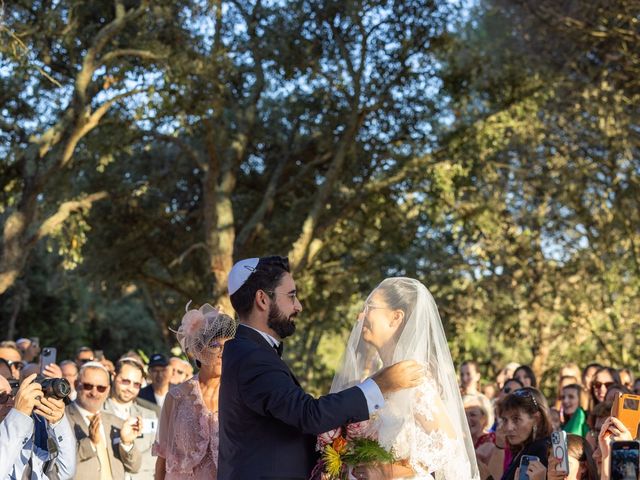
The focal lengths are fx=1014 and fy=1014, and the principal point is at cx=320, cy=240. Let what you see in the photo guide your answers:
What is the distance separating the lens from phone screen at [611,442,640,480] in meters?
4.46

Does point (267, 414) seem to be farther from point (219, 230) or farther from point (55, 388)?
point (219, 230)

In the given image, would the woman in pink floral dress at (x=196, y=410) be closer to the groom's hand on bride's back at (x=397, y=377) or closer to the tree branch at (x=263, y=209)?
the groom's hand on bride's back at (x=397, y=377)

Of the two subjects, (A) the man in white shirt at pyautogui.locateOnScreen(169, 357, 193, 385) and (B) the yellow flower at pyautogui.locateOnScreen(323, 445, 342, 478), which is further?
(A) the man in white shirt at pyautogui.locateOnScreen(169, 357, 193, 385)

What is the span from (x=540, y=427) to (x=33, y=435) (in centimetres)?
319

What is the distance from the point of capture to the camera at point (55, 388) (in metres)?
5.09

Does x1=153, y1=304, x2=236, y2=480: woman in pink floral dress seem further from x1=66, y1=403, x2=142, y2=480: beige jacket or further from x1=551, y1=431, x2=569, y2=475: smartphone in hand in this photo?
x1=551, y1=431, x2=569, y2=475: smartphone in hand

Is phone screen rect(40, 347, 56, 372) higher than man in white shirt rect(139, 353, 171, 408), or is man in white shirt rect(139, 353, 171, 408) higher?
phone screen rect(40, 347, 56, 372)

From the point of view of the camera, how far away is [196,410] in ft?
20.2

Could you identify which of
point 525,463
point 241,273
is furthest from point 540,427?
point 241,273

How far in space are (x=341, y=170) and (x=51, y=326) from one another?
19.5 m

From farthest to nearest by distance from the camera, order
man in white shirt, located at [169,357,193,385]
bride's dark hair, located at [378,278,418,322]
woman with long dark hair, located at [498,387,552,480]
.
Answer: man in white shirt, located at [169,357,193,385] < woman with long dark hair, located at [498,387,552,480] < bride's dark hair, located at [378,278,418,322]

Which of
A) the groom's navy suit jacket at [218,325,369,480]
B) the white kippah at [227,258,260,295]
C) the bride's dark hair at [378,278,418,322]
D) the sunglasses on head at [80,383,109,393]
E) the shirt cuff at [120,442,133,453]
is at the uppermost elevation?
the white kippah at [227,258,260,295]

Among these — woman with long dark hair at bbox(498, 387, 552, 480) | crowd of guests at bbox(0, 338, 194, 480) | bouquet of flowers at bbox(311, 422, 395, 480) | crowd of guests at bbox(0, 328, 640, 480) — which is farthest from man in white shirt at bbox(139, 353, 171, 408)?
bouquet of flowers at bbox(311, 422, 395, 480)

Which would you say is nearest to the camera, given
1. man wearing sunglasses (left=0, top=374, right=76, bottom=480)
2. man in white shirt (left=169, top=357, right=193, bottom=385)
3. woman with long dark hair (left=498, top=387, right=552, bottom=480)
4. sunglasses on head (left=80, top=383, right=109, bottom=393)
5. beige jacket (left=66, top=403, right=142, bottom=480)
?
man wearing sunglasses (left=0, top=374, right=76, bottom=480)
